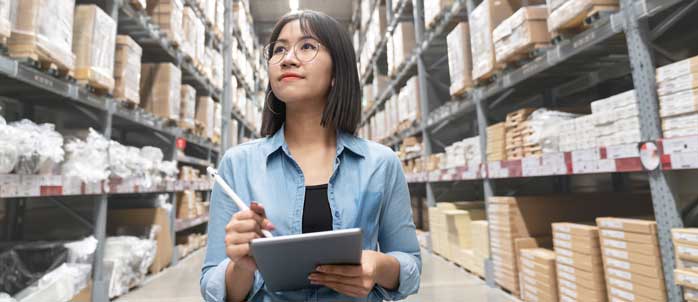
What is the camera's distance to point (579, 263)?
2.47 m

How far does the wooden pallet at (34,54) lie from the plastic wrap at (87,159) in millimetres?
547

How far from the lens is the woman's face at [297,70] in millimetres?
1180

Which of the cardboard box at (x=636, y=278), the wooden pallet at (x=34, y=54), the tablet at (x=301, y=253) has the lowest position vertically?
the cardboard box at (x=636, y=278)

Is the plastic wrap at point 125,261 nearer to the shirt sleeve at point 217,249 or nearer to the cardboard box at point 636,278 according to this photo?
the shirt sleeve at point 217,249

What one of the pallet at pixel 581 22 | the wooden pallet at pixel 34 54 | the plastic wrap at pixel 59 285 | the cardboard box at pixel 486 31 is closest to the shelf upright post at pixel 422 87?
the cardboard box at pixel 486 31

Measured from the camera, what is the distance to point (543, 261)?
278 cm

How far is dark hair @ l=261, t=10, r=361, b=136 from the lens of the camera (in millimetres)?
1229

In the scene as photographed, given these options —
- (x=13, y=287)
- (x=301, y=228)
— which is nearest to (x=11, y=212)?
(x=13, y=287)

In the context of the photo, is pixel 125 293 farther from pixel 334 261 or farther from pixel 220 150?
pixel 220 150

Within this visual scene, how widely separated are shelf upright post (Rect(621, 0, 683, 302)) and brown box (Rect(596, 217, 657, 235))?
4 cm

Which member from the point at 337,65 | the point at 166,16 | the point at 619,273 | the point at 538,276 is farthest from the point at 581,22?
the point at 166,16

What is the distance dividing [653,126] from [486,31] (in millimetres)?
1798

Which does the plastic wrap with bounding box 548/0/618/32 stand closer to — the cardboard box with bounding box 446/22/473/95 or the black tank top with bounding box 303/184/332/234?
the cardboard box with bounding box 446/22/473/95

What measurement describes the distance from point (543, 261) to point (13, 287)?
11.9ft
